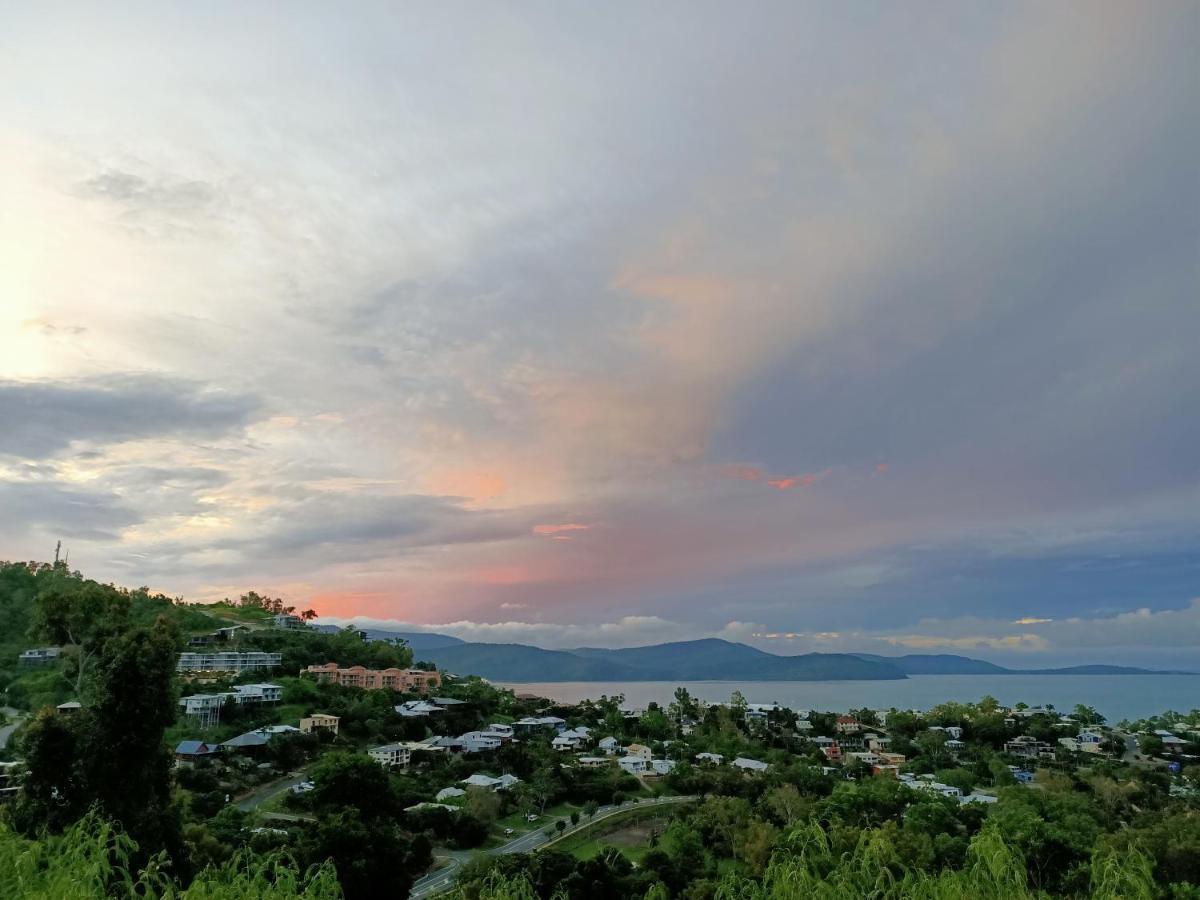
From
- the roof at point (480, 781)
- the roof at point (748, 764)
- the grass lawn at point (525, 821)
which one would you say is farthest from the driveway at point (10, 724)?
the roof at point (748, 764)

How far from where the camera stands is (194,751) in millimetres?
34406

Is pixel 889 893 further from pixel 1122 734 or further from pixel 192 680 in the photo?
pixel 1122 734

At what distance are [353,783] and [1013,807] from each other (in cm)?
2086

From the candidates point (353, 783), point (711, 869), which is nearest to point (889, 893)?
point (353, 783)

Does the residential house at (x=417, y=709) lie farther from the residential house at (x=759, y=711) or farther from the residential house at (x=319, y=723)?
the residential house at (x=759, y=711)

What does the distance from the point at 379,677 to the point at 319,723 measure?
14498 millimetres

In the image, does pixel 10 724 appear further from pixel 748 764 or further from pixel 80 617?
pixel 748 764

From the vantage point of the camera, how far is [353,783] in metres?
20.5

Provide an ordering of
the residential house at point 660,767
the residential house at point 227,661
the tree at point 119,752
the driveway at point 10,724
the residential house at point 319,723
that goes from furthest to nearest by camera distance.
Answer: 1. the residential house at point 227,661
2. the residential house at point 319,723
3. the residential house at point 660,767
4. the driveway at point 10,724
5. the tree at point 119,752

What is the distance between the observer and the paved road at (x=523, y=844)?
2264cm

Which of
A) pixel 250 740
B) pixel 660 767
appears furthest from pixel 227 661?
pixel 660 767

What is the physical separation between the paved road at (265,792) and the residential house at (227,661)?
63.7 feet

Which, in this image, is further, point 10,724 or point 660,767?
point 660,767

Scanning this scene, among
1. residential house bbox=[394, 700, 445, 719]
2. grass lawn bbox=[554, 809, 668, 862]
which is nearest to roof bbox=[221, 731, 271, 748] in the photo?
residential house bbox=[394, 700, 445, 719]
